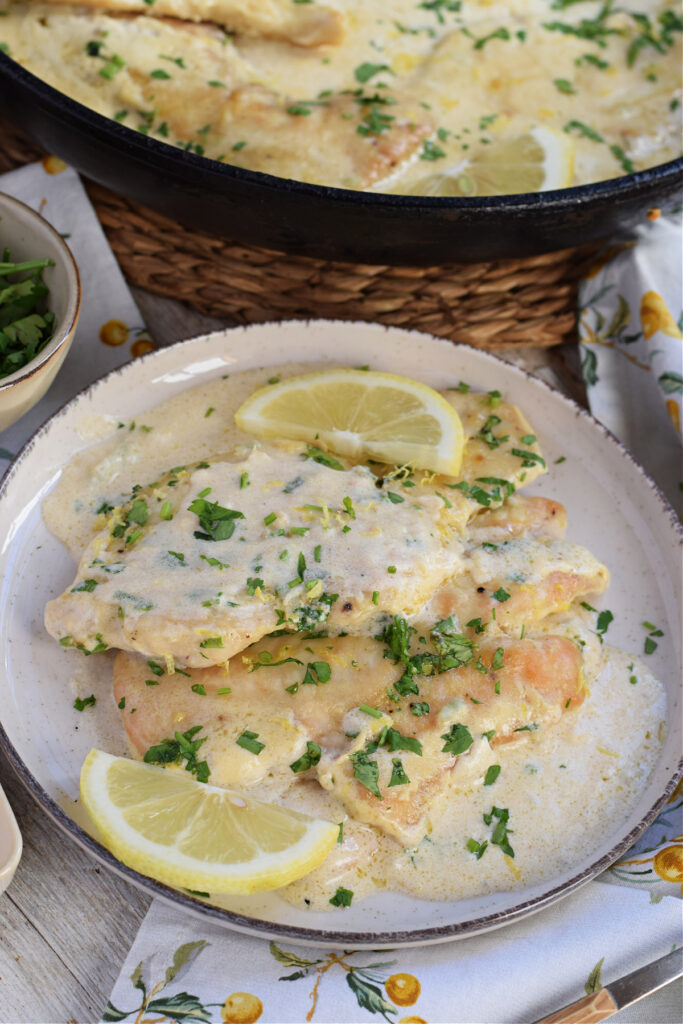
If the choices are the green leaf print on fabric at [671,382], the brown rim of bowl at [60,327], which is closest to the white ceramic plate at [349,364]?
the brown rim of bowl at [60,327]

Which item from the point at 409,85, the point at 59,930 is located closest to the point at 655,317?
the point at 409,85

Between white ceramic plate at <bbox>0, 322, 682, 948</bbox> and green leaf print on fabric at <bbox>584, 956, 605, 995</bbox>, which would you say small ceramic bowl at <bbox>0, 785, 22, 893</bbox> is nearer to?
white ceramic plate at <bbox>0, 322, 682, 948</bbox>

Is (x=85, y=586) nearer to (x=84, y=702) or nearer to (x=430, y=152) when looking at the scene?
(x=84, y=702)

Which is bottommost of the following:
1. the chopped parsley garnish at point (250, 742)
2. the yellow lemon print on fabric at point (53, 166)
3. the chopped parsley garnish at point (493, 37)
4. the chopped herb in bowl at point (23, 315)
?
the chopped parsley garnish at point (250, 742)

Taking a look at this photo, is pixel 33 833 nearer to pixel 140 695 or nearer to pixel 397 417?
pixel 140 695

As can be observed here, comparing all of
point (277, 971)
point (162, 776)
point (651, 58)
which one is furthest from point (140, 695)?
point (651, 58)

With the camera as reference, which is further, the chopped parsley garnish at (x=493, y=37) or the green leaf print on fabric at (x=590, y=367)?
the chopped parsley garnish at (x=493, y=37)

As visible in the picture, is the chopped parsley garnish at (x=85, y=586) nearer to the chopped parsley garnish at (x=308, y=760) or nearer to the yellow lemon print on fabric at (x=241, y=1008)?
the chopped parsley garnish at (x=308, y=760)
